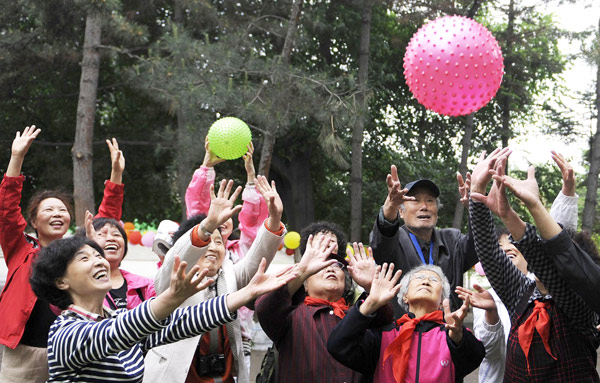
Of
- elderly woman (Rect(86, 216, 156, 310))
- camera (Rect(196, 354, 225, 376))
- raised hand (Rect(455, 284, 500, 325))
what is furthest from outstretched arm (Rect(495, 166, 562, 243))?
elderly woman (Rect(86, 216, 156, 310))

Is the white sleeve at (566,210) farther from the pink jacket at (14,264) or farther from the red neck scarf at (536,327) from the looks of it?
the pink jacket at (14,264)

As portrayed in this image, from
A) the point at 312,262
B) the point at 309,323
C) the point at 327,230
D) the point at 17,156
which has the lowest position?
the point at 309,323

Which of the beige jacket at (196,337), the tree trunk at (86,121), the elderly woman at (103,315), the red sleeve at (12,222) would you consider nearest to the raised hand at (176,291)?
the elderly woman at (103,315)

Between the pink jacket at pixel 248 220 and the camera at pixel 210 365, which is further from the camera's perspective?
the pink jacket at pixel 248 220

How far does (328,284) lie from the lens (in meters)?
3.00

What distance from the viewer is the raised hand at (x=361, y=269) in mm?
2854

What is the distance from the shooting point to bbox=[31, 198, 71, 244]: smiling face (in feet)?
11.5

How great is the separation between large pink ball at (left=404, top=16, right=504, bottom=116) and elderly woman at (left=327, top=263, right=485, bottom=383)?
1.13 meters

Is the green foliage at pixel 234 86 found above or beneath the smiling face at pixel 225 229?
above

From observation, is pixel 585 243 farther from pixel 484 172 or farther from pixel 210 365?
pixel 210 365

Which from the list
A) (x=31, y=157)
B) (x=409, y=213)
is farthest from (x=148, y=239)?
(x=31, y=157)

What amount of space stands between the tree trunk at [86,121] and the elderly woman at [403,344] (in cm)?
814

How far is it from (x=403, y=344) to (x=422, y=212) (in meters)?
1.12

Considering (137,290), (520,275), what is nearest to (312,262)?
(520,275)
